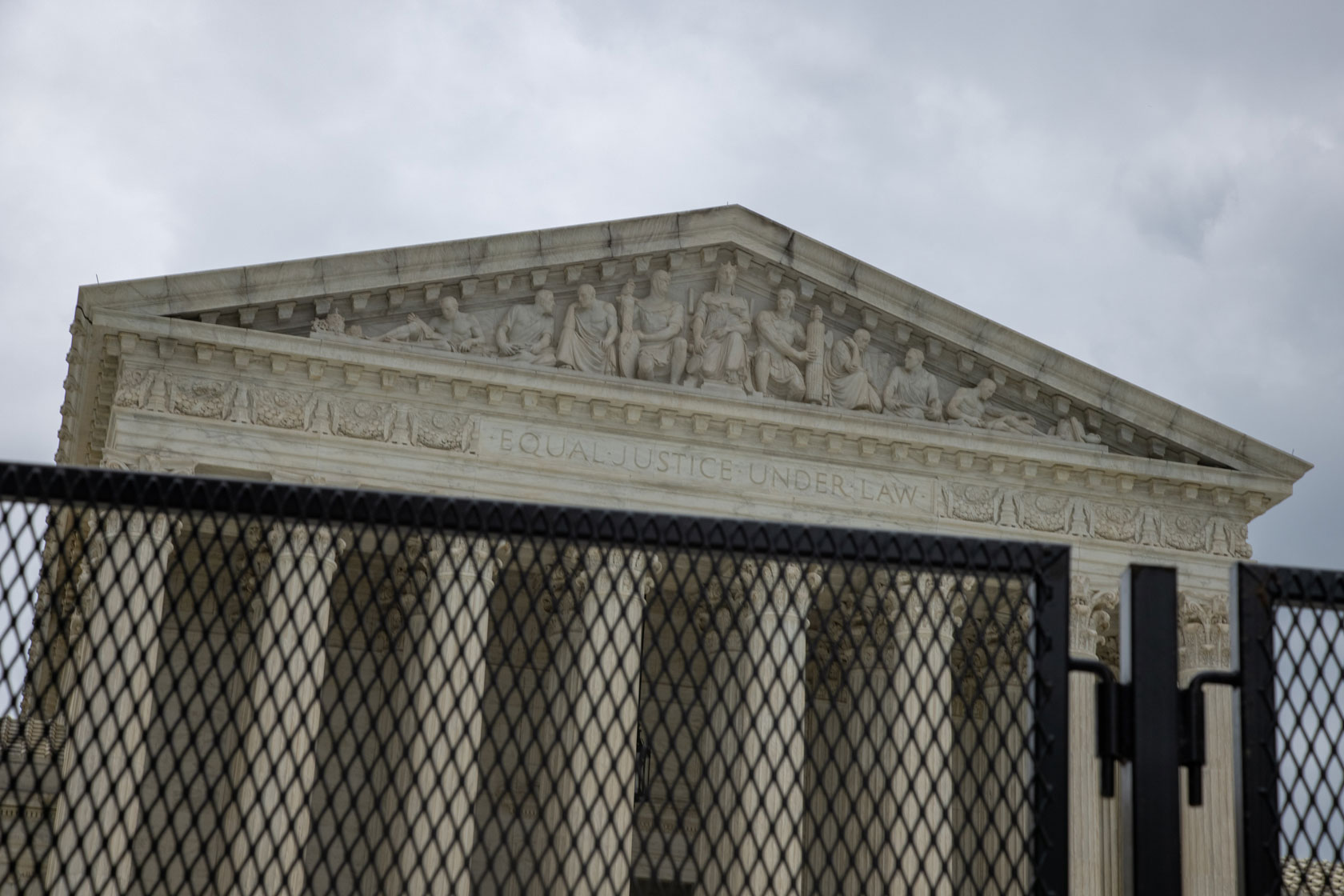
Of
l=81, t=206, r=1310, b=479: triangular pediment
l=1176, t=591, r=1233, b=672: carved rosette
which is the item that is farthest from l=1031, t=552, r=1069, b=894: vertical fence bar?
l=1176, t=591, r=1233, b=672: carved rosette

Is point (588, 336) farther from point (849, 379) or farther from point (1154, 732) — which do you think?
point (1154, 732)

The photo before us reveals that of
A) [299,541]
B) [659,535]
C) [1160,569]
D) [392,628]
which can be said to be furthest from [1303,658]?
[392,628]

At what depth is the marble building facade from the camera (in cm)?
2570

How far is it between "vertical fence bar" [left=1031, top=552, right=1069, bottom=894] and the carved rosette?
25690 millimetres

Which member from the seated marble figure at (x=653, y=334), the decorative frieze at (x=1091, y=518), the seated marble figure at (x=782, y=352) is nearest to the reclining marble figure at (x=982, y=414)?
the decorative frieze at (x=1091, y=518)

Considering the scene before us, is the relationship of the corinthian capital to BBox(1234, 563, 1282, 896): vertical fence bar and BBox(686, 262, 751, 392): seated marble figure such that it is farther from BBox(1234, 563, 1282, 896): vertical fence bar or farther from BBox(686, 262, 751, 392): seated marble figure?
BBox(1234, 563, 1282, 896): vertical fence bar

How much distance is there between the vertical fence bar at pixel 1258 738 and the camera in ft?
11.3

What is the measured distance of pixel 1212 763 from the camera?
84.3 feet

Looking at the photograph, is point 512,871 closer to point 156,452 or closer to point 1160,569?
point 1160,569

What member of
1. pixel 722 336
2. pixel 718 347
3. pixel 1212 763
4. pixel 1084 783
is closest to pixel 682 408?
pixel 718 347

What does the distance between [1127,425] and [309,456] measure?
14.8 m

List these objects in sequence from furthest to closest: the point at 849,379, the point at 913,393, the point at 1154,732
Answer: the point at 913,393
the point at 849,379
the point at 1154,732

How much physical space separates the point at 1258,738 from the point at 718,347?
80.1 feet

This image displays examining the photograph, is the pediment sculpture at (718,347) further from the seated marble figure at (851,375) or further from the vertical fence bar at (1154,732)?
the vertical fence bar at (1154,732)
